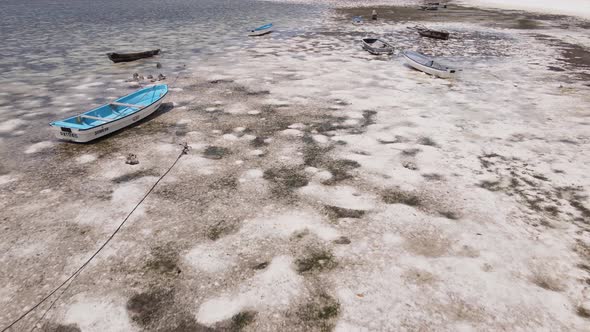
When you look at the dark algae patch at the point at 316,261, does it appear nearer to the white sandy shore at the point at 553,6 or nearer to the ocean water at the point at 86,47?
the ocean water at the point at 86,47

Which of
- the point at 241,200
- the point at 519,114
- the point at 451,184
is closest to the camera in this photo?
the point at 241,200

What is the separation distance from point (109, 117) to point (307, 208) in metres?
6.41

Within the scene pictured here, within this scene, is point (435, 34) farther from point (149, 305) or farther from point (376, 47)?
point (149, 305)

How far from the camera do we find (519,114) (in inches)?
395

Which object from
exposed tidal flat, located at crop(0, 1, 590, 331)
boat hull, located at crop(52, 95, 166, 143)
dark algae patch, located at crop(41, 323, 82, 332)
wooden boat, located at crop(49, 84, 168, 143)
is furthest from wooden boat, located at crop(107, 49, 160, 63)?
dark algae patch, located at crop(41, 323, 82, 332)

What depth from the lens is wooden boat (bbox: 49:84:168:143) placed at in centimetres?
782

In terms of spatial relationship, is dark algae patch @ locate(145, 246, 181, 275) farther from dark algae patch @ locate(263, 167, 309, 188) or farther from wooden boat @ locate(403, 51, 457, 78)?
wooden boat @ locate(403, 51, 457, 78)

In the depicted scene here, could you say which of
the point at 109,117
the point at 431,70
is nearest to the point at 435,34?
the point at 431,70

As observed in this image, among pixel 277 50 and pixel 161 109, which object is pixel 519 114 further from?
pixel 277 50

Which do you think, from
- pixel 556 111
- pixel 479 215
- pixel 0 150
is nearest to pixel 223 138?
pixel 0 150

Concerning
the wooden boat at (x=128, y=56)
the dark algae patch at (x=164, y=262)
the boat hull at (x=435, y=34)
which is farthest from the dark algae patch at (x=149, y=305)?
the boat hull at (x=435, y=34)

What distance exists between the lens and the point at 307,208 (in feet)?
19.4

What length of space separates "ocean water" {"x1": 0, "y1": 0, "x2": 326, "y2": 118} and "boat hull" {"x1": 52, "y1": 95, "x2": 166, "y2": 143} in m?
2.64

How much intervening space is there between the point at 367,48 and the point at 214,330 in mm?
17908
